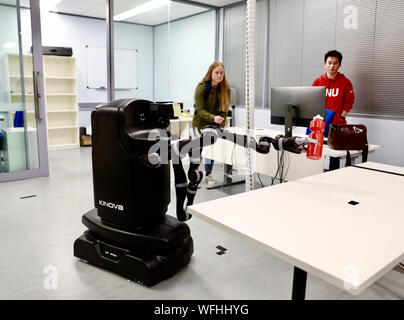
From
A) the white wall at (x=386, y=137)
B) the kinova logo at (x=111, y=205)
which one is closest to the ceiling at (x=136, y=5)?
the white wall at (x=386, y=137)

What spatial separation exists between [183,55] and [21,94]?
3.49 m

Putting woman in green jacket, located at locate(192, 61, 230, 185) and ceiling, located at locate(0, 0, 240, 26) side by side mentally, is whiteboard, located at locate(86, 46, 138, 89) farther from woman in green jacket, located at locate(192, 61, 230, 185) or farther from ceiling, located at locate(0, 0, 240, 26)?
woman in green jacket, located at locate(192, 61, 230, 185)

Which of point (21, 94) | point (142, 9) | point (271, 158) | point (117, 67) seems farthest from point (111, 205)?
point (117, 67)

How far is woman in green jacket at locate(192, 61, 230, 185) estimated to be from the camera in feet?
11.7

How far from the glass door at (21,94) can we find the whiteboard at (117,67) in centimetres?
305

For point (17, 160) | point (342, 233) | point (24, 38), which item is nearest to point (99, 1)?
point (24, 38)

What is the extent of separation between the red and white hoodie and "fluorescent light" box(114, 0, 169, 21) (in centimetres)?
355

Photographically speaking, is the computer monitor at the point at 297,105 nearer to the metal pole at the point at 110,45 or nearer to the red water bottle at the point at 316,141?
the red water bottle at the point at 316,141

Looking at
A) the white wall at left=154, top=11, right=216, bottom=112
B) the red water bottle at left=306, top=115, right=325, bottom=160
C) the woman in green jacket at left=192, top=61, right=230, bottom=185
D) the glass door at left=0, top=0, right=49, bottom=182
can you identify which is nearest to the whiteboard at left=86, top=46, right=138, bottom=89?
the white wall at left=154, top=11, right=216, bottom=112

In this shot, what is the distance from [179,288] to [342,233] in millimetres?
1162

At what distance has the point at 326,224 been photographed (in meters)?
1.33

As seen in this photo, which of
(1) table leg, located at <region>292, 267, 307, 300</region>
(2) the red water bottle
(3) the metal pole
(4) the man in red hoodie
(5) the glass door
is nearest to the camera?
(1) table leg, located at <region>292, 267, 307, 300</region>

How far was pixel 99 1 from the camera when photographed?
20.5 feet
